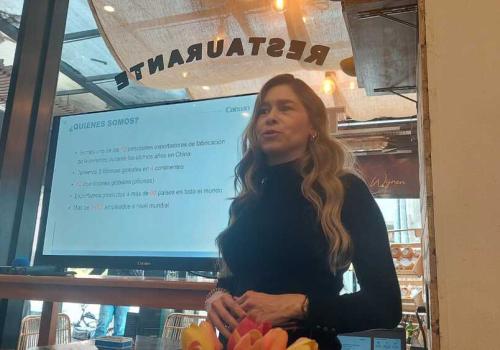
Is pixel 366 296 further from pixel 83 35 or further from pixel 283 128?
pixel 83 35

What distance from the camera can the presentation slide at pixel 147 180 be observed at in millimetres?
1242

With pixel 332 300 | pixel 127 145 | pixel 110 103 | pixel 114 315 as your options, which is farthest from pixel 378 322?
pixel 114 315

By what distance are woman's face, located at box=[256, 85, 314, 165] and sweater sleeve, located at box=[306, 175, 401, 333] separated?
20 cm

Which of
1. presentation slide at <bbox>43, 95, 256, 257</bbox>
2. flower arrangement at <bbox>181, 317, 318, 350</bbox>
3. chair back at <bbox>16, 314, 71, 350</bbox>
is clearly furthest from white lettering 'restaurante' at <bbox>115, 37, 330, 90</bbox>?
chair back at <bbox>16, 314, 71, 350</bbox>

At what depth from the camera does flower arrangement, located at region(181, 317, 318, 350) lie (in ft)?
1.95

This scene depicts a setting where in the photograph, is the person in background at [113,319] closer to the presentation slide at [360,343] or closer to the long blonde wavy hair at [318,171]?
the presentation slide at [360,343]

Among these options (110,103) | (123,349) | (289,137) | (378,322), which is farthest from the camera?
(110,103)

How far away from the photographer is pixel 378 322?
2.51ft

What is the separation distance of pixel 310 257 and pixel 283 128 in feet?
0.86

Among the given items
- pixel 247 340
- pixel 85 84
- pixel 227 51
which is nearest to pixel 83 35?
pixel 85 84

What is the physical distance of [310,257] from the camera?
2.73 ft

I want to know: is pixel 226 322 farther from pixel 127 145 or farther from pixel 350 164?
pixel 127 145

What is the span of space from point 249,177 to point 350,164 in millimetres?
210

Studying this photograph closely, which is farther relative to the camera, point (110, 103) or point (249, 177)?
point (110, 103)
